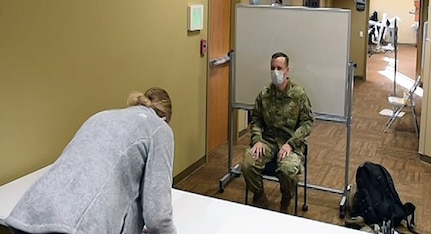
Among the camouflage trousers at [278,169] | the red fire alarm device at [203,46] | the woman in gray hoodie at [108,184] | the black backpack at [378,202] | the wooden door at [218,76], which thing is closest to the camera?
the woman in gray hoodie at [108,184]

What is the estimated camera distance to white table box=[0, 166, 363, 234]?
7.70ft

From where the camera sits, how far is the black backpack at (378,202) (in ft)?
13.0

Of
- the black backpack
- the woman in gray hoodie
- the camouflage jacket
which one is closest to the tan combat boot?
the camouflage jacket

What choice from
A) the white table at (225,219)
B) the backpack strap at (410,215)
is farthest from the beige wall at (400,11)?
the white table at (225,219)

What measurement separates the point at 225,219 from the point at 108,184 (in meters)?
0.66

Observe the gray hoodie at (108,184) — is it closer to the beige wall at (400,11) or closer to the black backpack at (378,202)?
the black backpack at (378,202)

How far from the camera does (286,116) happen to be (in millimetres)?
4223

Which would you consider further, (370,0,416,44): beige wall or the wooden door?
(370,0,416,44): beige wall

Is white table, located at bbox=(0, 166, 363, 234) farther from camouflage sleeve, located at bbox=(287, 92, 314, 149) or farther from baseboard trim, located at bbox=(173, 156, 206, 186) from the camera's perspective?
baseboard trim, located at bbox=(173, 156, 206, 186)

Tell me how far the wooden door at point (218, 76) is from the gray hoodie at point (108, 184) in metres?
3.24

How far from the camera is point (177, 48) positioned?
15.2 feet

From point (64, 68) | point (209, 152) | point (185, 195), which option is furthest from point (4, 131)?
point (209, 152)

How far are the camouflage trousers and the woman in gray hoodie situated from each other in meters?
2.05

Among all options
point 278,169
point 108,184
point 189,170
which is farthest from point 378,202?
point 108,184
